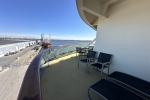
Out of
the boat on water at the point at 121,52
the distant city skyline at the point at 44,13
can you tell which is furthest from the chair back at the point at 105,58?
the distant city skyline at the point at 44,13

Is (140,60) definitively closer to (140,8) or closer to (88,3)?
(140,8)

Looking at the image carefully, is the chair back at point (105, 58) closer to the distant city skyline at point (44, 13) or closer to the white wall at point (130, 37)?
the white wall at point (130, 37)

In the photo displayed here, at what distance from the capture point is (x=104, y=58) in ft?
8.62

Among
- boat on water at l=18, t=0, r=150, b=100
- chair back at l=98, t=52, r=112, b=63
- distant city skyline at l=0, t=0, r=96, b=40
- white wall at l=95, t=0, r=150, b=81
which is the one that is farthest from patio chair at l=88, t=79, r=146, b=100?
distant city skyline at l=0, t=0, r=96, b=40

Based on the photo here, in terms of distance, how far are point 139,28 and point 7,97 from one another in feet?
18.2

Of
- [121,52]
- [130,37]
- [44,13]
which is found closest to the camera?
[130,37]

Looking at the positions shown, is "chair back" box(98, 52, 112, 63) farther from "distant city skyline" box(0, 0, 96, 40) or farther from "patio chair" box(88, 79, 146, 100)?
"distant city skyline" box(0, 0, 96, 40)

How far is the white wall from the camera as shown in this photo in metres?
1.81

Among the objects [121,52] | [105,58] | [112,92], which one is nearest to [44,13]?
[105,58]

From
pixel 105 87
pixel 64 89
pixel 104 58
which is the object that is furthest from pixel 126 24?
pixel 64 89

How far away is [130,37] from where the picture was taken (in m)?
2.08

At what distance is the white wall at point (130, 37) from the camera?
1.81 meters

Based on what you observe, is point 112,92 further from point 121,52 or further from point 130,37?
point 130,37

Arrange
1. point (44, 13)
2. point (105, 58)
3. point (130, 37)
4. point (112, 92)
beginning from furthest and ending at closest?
point (44, 13), point (105, 58), point (130, 37), point (112, 92)
